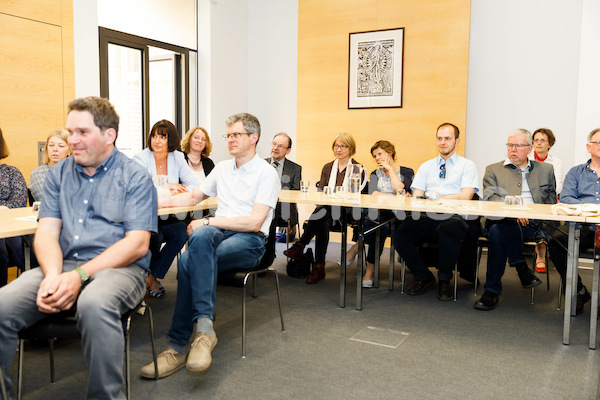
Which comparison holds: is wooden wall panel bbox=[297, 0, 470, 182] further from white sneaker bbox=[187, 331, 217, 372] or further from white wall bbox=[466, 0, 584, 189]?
white sneaker bbox=[187, 331, 217, 372]

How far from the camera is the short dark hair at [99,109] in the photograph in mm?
1963

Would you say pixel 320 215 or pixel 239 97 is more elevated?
pixel 239 97

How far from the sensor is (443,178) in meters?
4.00

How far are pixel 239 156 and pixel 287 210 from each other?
1.53 meters

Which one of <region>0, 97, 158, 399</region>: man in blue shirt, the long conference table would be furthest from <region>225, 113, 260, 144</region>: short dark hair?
<region>0, 97, 158, 399</region>: man in blue shirt

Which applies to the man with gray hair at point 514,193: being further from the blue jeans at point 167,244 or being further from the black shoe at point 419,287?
the blue jeans at point 167,244

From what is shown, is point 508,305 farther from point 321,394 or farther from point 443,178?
point 321,394

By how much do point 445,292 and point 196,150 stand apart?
8.28ft

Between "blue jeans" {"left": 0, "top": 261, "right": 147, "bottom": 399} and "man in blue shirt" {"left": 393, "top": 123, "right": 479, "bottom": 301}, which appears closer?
"blue jeans" {"left": 0, "top": 261, "right": 147, "bottom": 399}

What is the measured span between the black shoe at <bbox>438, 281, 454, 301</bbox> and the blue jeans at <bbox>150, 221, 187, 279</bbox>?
195cm

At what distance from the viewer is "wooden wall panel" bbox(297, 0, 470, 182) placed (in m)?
5.59

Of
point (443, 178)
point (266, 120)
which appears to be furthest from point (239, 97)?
point (443, 178)

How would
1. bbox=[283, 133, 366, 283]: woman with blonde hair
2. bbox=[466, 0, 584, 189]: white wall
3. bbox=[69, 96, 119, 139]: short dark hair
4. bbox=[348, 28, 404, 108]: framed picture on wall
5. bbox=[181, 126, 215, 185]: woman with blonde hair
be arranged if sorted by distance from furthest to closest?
bbox=[348, 28, 404, 108]: framed picture on wall, bbox=[466, 0, 584, 189]: white wall, bbox=[181, 126, 215, 185]: woman with blonde hair, bbox=[283, 133, 366, 283]: woman with blonde hair, bbox=[69, 96, 119, 139]: short dark hair

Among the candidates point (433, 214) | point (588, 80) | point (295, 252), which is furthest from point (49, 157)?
point (588, 80)
